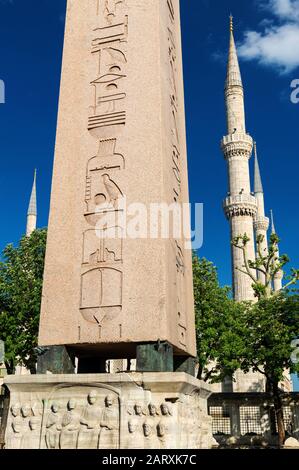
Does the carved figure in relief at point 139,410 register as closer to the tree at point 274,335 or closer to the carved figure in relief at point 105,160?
the carved figure in relief at point 105,160

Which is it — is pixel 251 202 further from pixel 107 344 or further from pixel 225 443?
pixel 107 344

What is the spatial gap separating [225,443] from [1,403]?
829cm

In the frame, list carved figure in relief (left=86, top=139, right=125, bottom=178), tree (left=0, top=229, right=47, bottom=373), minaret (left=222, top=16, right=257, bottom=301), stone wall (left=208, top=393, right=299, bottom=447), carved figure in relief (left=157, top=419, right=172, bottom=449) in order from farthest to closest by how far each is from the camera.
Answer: minaret (left=222, top=16, right=257, bottom=301), stone wall (left=208, top=393, right=299, bottom=447), tree (left=0, top=229, right=47, bottom=373), carved figure in relief (left=86, top=139, right=125, bottom=178), carved figure in relief (left=157, top=419, right=172, bottom=449)

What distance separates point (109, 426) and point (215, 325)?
15584mm

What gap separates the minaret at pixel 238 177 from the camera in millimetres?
34281

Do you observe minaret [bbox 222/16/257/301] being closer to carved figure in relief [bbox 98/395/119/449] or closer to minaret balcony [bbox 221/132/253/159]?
minaret balcony [bbox 221/132/253/159]

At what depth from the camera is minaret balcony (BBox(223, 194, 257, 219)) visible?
117 feet

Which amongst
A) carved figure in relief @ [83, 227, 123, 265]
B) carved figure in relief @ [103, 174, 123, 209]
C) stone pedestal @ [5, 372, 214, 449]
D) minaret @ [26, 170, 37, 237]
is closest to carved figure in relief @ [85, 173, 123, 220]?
carved figure in relief @ [103, 174, 123, 209]

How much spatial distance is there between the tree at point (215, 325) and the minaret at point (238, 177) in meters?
12.3

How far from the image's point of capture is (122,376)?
5.16 m

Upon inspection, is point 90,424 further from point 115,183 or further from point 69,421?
point 115,183

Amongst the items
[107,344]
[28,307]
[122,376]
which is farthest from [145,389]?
[28,307]

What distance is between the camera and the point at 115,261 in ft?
19.4
